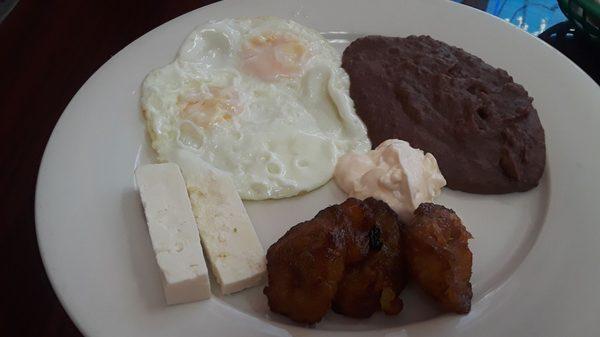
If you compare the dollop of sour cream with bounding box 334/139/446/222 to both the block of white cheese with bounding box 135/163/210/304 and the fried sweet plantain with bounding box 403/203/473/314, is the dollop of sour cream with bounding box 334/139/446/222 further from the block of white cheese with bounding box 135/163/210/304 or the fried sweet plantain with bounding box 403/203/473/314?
the block of white cheese with bounding box 135/163/210/304

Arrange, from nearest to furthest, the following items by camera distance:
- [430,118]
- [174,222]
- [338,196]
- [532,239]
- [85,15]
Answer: [174,222], [532,239], [338,196], [430,118], [85,15]

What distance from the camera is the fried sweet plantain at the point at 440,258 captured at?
1699mm

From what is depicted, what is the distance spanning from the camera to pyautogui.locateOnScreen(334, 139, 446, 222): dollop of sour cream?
A: 6.76 ft

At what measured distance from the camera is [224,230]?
192 centimetres

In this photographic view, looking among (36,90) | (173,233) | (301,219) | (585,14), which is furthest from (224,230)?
(585,14)

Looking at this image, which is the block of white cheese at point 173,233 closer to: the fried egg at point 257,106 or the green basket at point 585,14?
the fried egg at point 257,106

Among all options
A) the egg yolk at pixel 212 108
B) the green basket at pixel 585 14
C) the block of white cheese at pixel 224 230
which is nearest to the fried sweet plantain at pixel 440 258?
the block of white cheese at pixel 224 230

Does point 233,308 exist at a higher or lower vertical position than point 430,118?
lower

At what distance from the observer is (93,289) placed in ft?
5.73

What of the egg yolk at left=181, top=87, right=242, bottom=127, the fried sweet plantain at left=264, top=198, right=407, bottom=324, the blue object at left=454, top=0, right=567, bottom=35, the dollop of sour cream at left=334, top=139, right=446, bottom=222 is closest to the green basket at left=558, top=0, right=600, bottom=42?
the blue object at left=454, top=0, right=567, bottom=35

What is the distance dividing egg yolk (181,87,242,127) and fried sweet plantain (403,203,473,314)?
96 centimetres

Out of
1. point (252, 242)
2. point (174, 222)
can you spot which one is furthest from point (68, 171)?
point (252, 242)

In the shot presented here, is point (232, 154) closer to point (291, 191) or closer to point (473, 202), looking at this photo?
point (291, 191)

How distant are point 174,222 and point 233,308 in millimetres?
352
